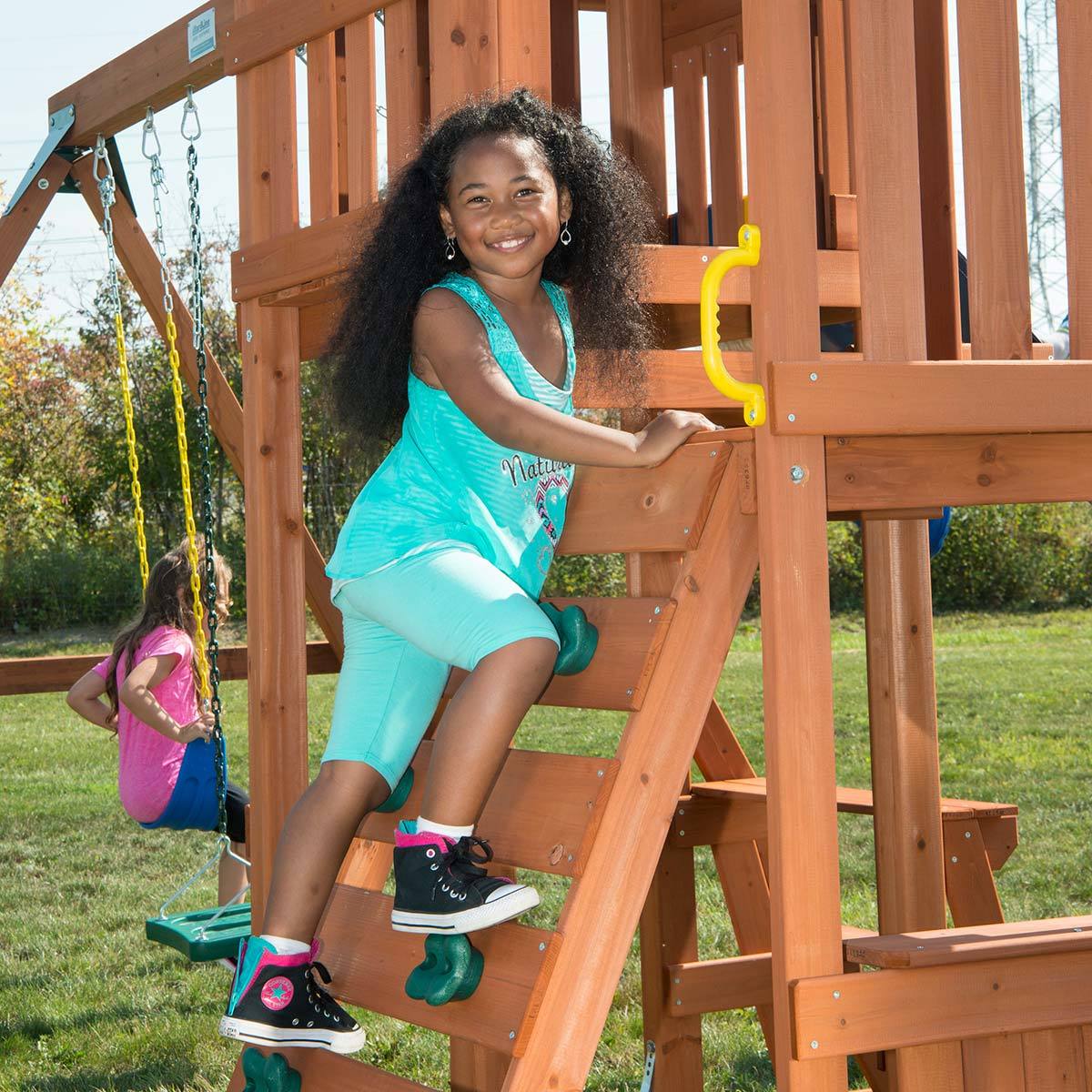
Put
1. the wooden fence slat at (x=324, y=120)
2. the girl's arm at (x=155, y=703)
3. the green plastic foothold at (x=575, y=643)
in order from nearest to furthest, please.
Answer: the green plastic foothold at (x=575, y=643)
the wooden fence slat at (x=324, y=120)
the girl's arm at (x=155, y=703)

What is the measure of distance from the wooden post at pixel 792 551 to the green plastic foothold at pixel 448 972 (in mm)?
521

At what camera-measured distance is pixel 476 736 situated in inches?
101

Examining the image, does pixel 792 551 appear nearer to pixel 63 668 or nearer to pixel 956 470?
pixel 956 470

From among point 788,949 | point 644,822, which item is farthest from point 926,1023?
point 644,822

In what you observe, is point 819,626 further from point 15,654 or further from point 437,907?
point 15,654

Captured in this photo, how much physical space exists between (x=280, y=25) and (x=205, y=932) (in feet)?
8.32

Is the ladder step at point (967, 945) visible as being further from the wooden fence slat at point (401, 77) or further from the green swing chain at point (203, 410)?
the green swing chain at point (203, 410)

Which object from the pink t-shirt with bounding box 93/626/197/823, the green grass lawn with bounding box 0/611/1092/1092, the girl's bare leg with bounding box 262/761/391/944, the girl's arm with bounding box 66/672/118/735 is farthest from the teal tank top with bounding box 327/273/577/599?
the girl's arm with bounding box 66/672/118/735

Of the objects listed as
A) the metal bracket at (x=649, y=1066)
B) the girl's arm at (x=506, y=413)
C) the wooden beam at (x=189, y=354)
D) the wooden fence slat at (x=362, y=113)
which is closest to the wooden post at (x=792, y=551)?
the girl's arm at (x=506, y=413)

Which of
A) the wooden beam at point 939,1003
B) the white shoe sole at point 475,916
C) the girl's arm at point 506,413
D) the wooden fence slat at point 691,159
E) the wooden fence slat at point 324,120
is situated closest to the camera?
the wooden beam at point 939,1003

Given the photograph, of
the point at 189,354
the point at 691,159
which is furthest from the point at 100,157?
the point at 691,159

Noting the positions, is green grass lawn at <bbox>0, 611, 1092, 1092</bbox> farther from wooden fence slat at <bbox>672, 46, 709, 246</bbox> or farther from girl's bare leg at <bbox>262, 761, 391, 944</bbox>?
wooden fence slat at <bbox>672, 46, 709, 246</bbox>

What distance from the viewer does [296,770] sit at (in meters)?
3.85

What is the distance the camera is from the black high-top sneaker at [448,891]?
2.52 metres
